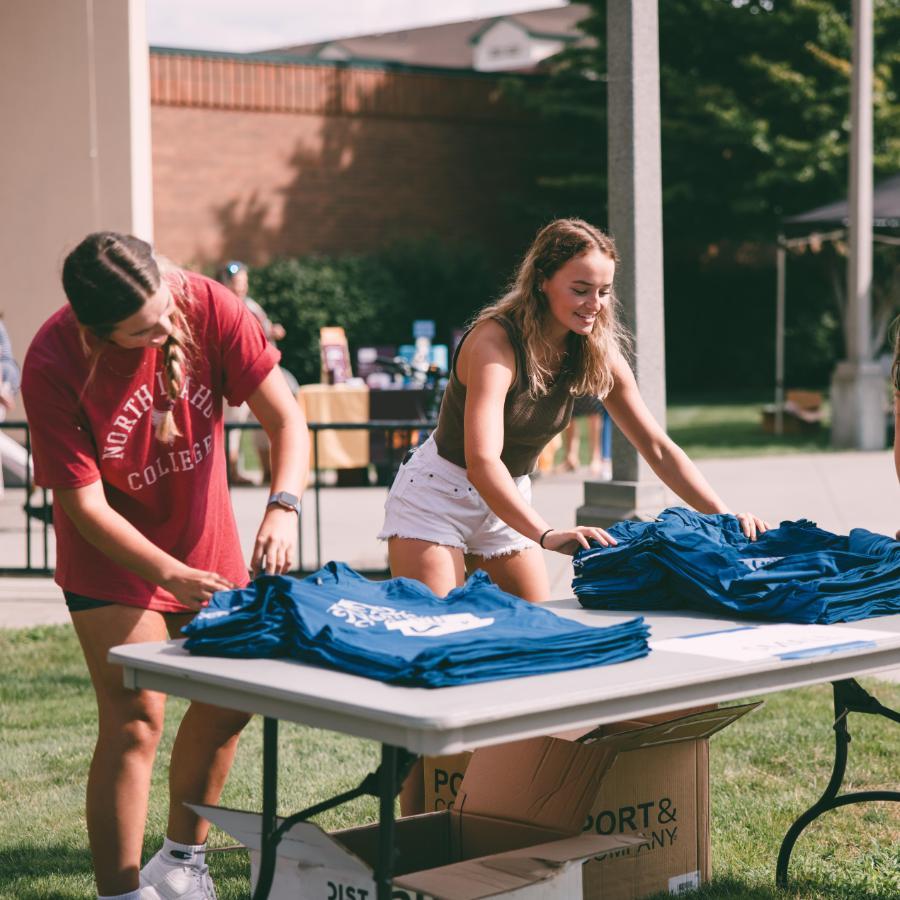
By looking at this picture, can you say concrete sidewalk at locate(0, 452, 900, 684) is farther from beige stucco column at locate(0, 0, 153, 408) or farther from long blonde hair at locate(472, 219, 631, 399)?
long blonde hair at locate(472, 219, 631, 399)

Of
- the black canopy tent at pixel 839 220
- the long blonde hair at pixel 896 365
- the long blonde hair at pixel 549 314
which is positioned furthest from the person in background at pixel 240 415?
the long blonde hair at pixel 896 365

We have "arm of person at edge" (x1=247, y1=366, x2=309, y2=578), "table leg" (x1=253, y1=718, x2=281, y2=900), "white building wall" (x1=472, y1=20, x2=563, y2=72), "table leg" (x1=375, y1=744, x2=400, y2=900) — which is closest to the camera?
"table leg" (x1=375, y1=744, x2=400, y2=900)

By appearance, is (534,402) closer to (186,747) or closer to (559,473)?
(186,747)

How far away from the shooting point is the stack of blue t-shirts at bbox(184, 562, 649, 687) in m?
2.86

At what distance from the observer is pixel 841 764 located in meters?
4.23

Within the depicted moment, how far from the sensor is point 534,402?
4.18 metres

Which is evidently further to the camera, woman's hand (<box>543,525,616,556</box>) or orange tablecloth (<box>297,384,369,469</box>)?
orange tablecloth (<box>297,384,369,469</box>)

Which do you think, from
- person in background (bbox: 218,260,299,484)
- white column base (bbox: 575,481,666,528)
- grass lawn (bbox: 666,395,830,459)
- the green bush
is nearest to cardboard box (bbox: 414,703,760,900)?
white column base (bbox: 575,481,666,528)

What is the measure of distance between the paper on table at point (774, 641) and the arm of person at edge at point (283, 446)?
91 cm

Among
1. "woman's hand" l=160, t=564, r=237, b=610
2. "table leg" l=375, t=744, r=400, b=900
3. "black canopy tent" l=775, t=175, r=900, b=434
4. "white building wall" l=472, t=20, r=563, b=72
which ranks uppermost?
"white building wall" l=472, t=20, r=563, b=72

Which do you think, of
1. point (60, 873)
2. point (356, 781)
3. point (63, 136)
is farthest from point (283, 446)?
point (63, 136)

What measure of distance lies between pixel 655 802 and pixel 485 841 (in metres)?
0.50

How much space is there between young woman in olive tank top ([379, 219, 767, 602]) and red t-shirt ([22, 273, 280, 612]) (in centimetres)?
62

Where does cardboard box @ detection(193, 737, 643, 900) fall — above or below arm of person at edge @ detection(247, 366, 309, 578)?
below
